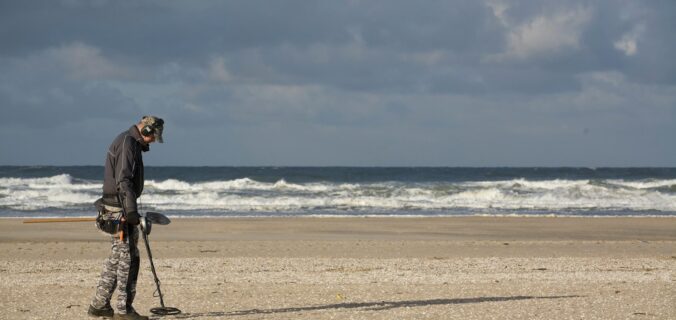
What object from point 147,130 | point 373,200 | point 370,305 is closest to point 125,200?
point 147,130

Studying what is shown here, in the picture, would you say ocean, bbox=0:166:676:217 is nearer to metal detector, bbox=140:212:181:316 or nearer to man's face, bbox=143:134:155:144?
metal detector, bbox=140:212:181:316

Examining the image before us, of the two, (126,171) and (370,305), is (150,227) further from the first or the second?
(370,305)

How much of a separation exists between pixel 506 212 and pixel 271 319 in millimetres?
21149

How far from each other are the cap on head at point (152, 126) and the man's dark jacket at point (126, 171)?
0.07 metres

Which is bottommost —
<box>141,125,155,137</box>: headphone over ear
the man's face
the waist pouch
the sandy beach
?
the sandy beach

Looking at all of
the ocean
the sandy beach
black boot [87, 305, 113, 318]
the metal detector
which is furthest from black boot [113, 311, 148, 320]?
the ocean

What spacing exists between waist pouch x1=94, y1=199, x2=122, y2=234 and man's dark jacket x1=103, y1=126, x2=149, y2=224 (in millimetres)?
48

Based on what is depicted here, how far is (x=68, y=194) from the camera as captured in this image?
34719 mm

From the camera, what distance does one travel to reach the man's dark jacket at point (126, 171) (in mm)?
6707

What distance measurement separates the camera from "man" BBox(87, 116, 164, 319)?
6727mm

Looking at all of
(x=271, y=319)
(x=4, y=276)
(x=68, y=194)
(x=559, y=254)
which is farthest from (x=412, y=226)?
(x=68, y=194)

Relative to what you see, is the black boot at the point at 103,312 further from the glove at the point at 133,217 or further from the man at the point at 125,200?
the glove at the point at 133,217

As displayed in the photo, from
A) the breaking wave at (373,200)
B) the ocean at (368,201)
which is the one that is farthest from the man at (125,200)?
the breaking wave at (373,200)

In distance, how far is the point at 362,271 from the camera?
36.7ft
